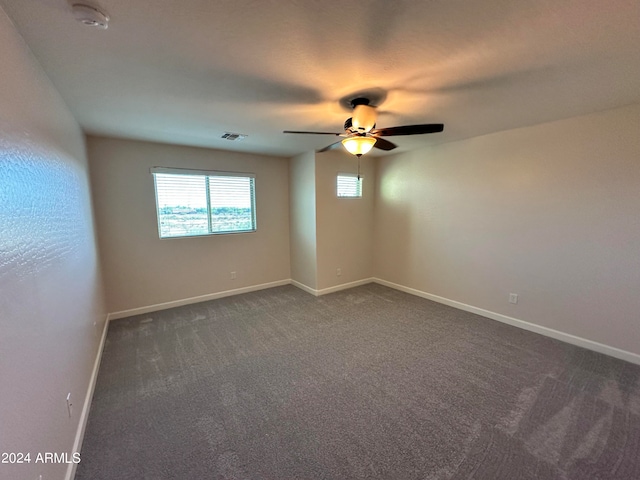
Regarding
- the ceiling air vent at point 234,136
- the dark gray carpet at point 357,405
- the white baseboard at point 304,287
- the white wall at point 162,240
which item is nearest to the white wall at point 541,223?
the dark gray carpet at point 357,405

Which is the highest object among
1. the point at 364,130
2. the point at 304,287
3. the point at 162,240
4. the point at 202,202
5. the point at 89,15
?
the point at 89,15

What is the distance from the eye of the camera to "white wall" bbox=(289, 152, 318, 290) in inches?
170

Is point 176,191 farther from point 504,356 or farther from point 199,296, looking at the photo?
point 504,356

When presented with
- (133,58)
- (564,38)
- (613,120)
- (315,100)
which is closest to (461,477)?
(564,38)

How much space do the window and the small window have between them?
150 centimetres

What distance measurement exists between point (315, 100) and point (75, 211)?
230 centimetres

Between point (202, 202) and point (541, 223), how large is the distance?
179 inches

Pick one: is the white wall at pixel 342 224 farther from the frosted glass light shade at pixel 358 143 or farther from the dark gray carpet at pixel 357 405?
the frosted glass light shade at pixel 358 143

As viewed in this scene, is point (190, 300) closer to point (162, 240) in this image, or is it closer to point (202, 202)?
point (162, 240)

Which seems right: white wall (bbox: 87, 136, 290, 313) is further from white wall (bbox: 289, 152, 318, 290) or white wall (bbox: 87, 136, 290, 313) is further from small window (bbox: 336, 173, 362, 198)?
small window (bbox: 336, 173, 362, 198)

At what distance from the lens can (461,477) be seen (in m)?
1.47

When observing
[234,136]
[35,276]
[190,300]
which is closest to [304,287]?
[190,300]

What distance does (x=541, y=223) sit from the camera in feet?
9.90

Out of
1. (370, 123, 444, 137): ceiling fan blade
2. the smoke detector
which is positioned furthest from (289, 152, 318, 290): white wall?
the smoke detector
